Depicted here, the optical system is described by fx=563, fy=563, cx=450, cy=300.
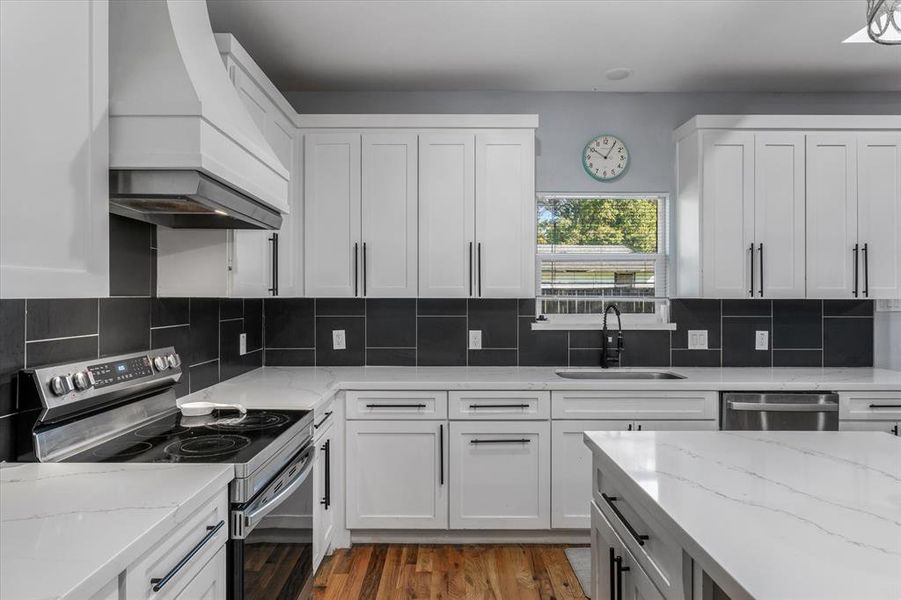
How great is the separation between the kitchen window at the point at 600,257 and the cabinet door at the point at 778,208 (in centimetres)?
56

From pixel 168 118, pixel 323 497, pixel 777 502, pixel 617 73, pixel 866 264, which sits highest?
pixel 617 73

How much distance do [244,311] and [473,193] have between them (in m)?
1.49

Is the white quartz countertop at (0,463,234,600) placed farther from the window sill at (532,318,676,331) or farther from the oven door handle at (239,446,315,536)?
the window sill at (532,318,676,331)

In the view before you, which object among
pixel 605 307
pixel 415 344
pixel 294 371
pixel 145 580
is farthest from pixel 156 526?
pixel 605 307

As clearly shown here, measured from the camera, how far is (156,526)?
3.66 ft

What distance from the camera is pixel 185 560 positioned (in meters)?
1.28

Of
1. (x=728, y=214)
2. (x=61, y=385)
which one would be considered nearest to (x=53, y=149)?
(x=61, y=385)

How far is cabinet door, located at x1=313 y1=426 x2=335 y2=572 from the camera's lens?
2.52 meters

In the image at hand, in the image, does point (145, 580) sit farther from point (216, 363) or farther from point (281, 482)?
point (216, 363)

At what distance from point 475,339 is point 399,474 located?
977mm

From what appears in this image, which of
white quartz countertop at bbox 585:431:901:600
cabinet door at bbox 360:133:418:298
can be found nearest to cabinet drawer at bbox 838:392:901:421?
white quartz countertop at bbox 585:431:901:600

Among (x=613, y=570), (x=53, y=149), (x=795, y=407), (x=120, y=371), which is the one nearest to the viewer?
(x=53, y=149)

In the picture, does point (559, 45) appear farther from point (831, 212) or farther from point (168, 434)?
point (168, 434)

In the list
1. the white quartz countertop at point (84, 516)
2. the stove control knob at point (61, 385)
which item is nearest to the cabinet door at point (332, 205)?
the stove control knob at point (61, 385)
